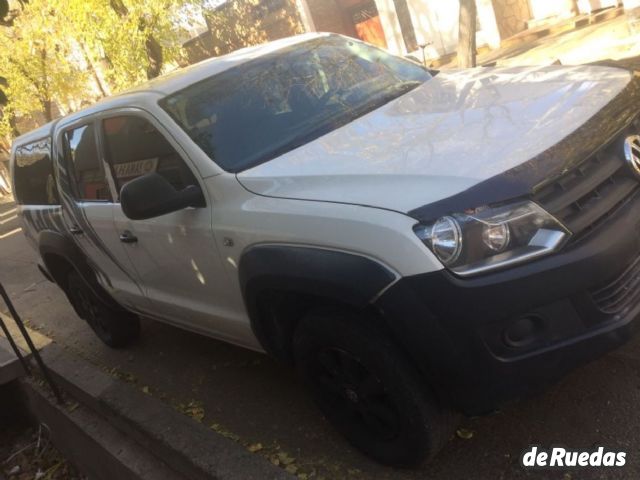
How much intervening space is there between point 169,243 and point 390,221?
61.8 inches

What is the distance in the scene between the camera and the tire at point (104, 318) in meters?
5.07

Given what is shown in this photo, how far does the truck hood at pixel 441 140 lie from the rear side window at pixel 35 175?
2.45m

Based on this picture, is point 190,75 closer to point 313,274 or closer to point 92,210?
point 92,210

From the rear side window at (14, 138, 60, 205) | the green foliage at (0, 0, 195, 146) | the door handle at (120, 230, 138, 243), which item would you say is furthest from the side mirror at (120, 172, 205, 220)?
the green foliage at (0, 0, 195, 146)

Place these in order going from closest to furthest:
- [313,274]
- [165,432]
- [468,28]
A: [313,274]
[165,432]
[468,28]

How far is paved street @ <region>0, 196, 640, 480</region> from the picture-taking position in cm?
275

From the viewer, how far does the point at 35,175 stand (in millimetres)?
5070

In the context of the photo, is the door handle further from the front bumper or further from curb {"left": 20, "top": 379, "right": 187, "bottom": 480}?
the front bumper

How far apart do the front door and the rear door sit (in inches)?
5.5

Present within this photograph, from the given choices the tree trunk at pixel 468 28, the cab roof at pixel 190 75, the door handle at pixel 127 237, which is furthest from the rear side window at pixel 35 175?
the tree trunk at pixel 468 28

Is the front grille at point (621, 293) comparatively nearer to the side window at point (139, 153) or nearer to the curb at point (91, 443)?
the side window at point (139, 153)

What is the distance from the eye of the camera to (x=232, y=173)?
3004mm

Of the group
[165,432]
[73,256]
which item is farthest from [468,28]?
[165,432]

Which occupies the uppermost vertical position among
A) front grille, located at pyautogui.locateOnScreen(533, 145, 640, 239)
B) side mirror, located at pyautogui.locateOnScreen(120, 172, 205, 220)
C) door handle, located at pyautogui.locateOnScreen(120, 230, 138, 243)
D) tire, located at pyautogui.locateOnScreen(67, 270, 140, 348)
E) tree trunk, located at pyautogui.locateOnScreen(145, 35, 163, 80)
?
tree trunk, located at pyautogui.locateOnScreen(145, 35, 163, 80)
